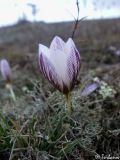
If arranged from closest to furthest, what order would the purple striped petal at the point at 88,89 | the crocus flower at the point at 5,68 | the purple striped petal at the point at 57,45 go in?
1. the purple striped petal at the point at 57,45
2. the purple striped petal at the point at 88,89
3. the crocus flower at the point at 5,68

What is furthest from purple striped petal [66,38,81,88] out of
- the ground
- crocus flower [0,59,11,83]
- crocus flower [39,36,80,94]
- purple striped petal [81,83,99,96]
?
crocus flower [0,59,11,83]

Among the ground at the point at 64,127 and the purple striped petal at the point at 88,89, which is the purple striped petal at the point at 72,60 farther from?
the purple striped petal at the point at 88,89

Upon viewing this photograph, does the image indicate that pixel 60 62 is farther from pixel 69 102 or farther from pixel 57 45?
pixel 69 102

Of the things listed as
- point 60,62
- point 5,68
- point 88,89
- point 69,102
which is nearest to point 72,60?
point 60,62

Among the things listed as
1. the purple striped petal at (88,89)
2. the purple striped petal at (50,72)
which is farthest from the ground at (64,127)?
the purple striped petal at (50,72)

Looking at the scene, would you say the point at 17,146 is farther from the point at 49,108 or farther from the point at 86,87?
the point at 86,87

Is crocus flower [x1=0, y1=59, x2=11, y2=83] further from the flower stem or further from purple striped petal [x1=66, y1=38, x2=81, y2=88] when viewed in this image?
purple striped petal [x1=66, y1=38, x2=81, y2=88]

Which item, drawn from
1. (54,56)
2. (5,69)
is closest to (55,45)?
(54,56)

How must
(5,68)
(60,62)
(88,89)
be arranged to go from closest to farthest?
1. (60,62)
2. (88,89)
3. (5,68)

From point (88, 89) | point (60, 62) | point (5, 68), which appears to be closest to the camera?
point (60, 62)
